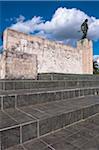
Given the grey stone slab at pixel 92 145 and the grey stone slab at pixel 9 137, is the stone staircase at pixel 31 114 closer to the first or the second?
the grey stone slab at pixel 9 137

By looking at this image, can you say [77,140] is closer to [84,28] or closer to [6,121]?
[6,121]

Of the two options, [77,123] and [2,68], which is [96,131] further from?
[2,68]

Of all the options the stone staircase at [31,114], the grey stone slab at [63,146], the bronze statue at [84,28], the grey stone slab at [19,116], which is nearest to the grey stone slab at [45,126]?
the stone staircase at [31,114]

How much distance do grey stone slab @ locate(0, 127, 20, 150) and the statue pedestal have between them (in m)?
9.67

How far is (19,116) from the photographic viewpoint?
1.77 m

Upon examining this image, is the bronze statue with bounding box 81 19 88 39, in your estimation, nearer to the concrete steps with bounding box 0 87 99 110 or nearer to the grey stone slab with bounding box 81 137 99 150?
the concrete steps with bounding box 0 87 99 110

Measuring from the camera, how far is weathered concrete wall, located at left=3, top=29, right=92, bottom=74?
5.98m

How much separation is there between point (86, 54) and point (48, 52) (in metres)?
4.69

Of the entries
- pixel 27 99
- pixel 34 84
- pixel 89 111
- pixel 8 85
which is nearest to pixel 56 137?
pixel 27 99

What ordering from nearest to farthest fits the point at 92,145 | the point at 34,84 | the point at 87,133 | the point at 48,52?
1. the point at 92,145
2. the point at 87,133
3. the point at 34,84
4. the point at 48,52

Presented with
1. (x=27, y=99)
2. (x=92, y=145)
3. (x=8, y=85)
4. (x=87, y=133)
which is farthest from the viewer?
(x=8, y=85)

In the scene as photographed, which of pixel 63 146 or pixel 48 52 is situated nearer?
pixel 63 146

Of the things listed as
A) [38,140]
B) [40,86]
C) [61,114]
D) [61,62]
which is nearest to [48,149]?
[38,140]

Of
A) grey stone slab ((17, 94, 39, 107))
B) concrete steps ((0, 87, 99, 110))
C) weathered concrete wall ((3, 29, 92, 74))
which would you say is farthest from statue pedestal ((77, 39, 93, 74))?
grey stone slab ((17, 94, 39, 107))
